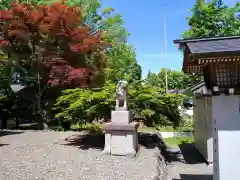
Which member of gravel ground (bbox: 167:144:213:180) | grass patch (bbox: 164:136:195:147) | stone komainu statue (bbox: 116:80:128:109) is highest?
stone komainu statue (bbox: 116:80:128:109)

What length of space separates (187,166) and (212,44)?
6.03 m

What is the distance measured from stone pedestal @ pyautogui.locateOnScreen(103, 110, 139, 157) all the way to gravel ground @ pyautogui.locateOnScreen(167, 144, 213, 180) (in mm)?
1598

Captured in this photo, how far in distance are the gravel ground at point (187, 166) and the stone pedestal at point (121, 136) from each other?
1.60 metres

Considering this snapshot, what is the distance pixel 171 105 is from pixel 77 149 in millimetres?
4118

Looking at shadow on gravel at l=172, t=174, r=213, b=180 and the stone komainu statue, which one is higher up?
the stone komainu statue

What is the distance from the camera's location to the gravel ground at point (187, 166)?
31.2ft

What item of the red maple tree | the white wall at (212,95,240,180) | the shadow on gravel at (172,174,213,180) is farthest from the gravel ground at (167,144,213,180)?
the red maple tree

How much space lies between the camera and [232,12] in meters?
18.3

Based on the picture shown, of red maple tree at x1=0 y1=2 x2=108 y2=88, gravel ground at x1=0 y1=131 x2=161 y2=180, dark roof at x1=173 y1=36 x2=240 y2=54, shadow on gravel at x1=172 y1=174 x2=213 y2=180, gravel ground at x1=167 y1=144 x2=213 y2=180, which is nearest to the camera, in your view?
dark roof at x1=173 y1=36 x2=240 y2=54

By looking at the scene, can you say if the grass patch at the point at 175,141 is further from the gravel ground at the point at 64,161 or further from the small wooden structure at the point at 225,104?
the small wooden structure at the point at 225,104

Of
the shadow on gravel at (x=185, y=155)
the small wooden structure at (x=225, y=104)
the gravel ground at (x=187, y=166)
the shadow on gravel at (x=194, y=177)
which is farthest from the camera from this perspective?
the shadow on gravel at (x=185, y=155)

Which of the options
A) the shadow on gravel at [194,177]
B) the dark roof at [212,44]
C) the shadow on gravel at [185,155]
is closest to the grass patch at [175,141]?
the shadow on gravel at [185,155]

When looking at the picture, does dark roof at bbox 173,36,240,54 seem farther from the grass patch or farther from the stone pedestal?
the grass patch

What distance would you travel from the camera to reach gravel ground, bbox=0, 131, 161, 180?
7078 mm
